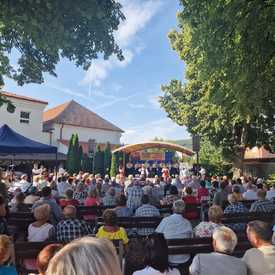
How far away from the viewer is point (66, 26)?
21.4 feet

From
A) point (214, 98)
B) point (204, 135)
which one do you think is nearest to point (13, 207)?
point (214, 98)

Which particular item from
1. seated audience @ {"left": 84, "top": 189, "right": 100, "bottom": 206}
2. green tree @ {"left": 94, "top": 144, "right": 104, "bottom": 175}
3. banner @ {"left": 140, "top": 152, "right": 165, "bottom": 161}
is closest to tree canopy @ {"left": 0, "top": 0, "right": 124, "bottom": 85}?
seated audience @ {"left": 84, "top": 189, "right": 100, "bottom": 206}

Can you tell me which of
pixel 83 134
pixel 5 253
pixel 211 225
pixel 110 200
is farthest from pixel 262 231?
pixel 83 134

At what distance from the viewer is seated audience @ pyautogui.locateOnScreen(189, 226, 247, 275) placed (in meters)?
4.25

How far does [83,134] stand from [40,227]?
→ 44.8 m

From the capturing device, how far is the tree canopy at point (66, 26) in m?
6.18

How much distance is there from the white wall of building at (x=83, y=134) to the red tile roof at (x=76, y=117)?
0.52m

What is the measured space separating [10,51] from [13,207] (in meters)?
3.78

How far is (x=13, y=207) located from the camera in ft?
31.0

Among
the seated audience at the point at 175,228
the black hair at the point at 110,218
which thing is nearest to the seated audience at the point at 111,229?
the black hair at the point at 110,218

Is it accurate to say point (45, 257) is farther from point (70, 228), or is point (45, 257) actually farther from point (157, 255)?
point (70, 228)

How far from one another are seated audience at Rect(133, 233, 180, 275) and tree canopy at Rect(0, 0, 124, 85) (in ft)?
12.5

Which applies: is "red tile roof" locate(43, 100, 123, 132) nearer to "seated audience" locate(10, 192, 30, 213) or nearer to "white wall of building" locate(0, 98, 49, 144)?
"white wall of building" locate(0, 98, 49, 144)

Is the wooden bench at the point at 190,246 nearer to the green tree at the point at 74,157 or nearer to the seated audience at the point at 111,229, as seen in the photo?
the seated audience at the point at 111,229
